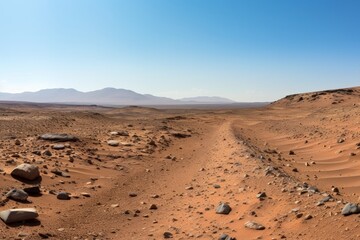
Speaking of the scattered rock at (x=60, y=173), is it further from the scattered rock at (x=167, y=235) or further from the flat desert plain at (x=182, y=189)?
the scattered rock at (x=167, y=235)

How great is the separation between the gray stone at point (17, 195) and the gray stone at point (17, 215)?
3.12ft

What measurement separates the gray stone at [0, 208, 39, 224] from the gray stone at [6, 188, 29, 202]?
95 centimetres

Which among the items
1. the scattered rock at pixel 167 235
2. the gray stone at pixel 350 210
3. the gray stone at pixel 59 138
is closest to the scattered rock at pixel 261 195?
the gray stone at pixel 350 210

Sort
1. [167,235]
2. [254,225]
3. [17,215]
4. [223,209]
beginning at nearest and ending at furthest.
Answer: [254,225], [167,235], [17,215], [223,209]

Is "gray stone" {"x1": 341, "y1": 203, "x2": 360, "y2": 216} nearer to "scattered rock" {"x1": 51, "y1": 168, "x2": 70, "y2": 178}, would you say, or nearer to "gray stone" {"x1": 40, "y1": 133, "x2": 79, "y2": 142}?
"scattered rock" {"x1": 51, "y1": 168, "x2": 70, "y2": 178}

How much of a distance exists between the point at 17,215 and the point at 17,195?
1.16 meters

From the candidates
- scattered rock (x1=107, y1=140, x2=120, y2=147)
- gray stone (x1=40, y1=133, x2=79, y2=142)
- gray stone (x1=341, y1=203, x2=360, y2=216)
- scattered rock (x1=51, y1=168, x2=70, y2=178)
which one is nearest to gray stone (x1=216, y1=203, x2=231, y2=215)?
gray stone (x1=341, y1=203, x2=360, y2=216)

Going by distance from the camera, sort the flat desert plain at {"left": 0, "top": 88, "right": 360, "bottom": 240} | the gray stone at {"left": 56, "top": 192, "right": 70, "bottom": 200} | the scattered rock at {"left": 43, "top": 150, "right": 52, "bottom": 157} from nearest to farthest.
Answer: the flat desert plain at {"left": 0, "top": 88, "right": 360, "bottom": 240} < the gray stone at {"left": 56, "top": 192, "right": 70, "bottom": 200} < the scattered rock at {"left": 43, "top": 150, "right": 52, "bottom": 157}

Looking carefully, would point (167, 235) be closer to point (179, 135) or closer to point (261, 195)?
point (261, 195)

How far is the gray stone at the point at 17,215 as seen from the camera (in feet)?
19.5

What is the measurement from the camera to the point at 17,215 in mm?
6051

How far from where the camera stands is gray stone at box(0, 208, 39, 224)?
5.95 metres

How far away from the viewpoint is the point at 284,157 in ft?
39.7

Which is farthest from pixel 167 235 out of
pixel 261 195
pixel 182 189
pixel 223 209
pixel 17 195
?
pixel 17 195
